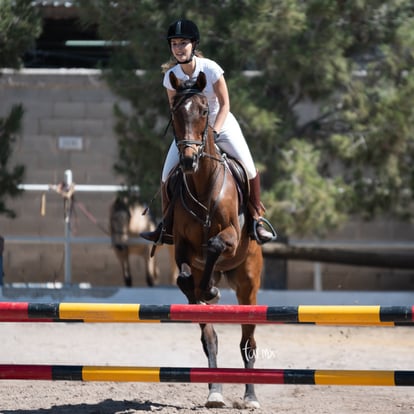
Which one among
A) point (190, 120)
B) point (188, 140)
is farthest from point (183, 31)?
point (188, 140)

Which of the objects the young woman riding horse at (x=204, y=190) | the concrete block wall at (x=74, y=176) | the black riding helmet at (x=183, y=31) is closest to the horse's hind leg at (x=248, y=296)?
the young woman riding horse at (x=204, y=190)

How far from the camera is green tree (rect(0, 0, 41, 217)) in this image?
12383 millimetres

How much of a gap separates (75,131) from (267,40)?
3710 millimetres

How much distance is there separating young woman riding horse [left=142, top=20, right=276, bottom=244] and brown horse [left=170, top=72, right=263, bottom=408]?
15 cm

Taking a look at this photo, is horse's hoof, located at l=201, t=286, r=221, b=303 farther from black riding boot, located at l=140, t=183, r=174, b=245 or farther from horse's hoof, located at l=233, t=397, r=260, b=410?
horse's hoof, located at l=233, t=397, r=260, b=410

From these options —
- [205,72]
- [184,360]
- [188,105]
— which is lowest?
[184,360]

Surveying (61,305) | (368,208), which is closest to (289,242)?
(368,208)

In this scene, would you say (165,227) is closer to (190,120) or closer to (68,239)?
(190,120)

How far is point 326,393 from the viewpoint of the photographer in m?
7.44

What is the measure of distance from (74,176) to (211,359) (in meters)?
7.73

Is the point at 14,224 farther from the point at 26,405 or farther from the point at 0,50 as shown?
the point at 26,405

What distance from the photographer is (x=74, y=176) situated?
1439 centimetres

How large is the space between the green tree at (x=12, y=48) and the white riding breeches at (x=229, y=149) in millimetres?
5578

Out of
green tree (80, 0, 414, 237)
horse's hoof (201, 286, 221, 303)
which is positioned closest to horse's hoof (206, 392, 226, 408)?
horse's hoof (201, 286, 221, 303)
